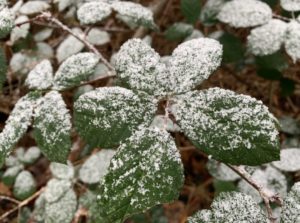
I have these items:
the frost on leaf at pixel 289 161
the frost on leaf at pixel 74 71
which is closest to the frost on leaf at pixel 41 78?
the frost on leaf at pixel 74 71

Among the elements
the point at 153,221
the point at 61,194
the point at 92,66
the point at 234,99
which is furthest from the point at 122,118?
the point at 153,221

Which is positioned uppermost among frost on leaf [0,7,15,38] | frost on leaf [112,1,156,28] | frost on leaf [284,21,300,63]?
frost on leaf [0,7,15,38]

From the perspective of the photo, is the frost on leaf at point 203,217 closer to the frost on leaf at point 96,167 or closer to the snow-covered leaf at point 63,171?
the frost on leaf at point 96,167

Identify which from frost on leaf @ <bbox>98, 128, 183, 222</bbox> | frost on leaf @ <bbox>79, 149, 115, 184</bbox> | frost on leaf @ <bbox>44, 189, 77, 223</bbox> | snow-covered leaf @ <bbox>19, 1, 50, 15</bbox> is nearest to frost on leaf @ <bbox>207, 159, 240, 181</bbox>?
frost on leaf @ <bbox>79, 149, 115, 184</bbox>

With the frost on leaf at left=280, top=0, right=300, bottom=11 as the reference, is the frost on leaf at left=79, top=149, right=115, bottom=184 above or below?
below

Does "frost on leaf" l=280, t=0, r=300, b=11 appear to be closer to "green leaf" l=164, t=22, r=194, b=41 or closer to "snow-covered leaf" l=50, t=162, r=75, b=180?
"green leaf" l=164, t=22, r=194, b=41

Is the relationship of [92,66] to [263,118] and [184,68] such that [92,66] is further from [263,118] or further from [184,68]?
[263,118]

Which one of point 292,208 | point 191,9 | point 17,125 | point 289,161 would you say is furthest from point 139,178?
point 191,9
